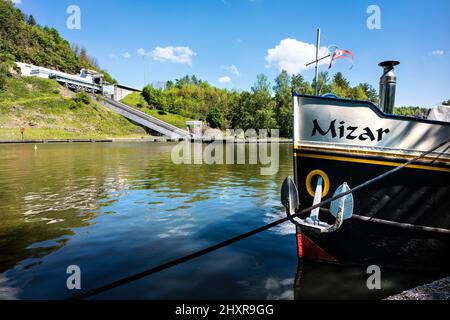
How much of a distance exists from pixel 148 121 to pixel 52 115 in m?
24.7

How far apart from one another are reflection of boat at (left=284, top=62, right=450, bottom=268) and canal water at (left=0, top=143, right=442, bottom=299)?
478mm

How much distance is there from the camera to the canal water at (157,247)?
510 centimetres

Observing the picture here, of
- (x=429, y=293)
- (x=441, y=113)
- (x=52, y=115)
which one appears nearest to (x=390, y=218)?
(x=429, y=293)

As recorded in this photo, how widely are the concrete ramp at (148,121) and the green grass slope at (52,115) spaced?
2629 mm

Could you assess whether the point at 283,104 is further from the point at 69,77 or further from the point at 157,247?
the point at 157,247

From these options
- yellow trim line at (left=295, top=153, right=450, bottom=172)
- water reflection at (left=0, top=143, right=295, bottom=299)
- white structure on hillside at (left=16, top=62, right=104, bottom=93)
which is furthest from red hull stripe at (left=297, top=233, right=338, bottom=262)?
white structure on hillside at (left=16, top=62, right=104, bottom=93)

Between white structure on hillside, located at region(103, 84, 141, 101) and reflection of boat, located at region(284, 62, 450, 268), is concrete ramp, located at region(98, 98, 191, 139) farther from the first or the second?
reflection of boat, located at region(284, 62, 450, 268)

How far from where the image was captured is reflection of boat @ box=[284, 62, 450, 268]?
5652mm

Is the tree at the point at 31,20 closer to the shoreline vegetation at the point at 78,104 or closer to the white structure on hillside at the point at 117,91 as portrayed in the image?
the shoreline vegetation at the point at 78,104

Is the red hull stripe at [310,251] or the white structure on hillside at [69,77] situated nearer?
the red hull stripe at [310,251]

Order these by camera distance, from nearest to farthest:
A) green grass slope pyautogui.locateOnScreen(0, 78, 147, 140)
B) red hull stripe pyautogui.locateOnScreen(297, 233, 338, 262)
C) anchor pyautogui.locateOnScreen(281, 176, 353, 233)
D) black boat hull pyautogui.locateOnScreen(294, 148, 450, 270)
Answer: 1. anchor pyautogui.locateOnScreen(281, 176, 353, 233)
2. black boat hull pyautogui.locateOnScreen(294, 148, 450, 270)
3. red hull stripe pyautogui.locateOnScreen(297, 233, 338, 262)
4. green grass slope pyautogui.locateOnScreen(0, 78, 147, 140)

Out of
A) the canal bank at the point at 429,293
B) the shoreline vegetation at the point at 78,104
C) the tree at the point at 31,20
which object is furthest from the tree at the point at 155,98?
the canal bank at the point at 429,293

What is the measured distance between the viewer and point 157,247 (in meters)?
6.88

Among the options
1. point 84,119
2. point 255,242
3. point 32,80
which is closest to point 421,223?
point 255,242
